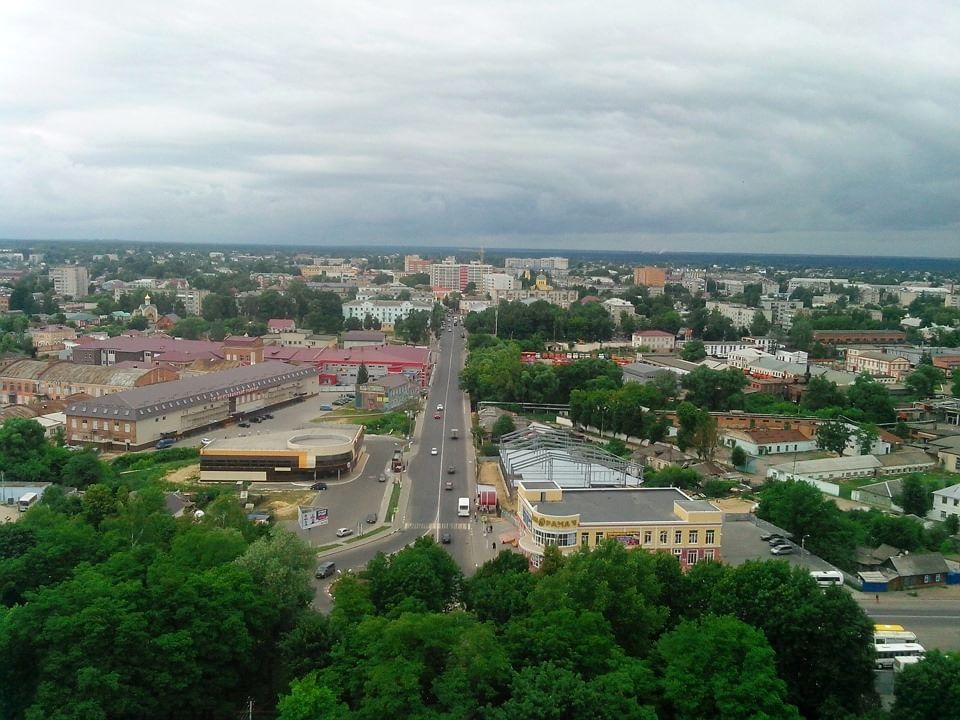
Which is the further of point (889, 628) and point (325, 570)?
point (325, 570)

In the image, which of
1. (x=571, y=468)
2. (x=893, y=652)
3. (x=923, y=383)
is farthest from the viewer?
(x=923, y=383)

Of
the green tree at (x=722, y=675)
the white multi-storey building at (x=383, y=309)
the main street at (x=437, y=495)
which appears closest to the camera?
the green tree at (x=722, y=675)

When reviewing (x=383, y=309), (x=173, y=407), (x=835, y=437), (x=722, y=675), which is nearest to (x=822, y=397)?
(x=835, y=437)

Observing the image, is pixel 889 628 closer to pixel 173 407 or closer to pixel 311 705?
pixel 311 705

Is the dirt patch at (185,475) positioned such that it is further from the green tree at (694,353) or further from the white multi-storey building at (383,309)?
the white multi-storey building at (383,309)

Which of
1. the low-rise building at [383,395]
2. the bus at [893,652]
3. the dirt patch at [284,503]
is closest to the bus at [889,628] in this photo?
the bus at [893,652]

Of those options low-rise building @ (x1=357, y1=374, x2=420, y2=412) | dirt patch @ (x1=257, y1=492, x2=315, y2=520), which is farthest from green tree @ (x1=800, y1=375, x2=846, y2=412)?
dirt patch @ (x1=257, y1=492, x2=315, y2=520)
